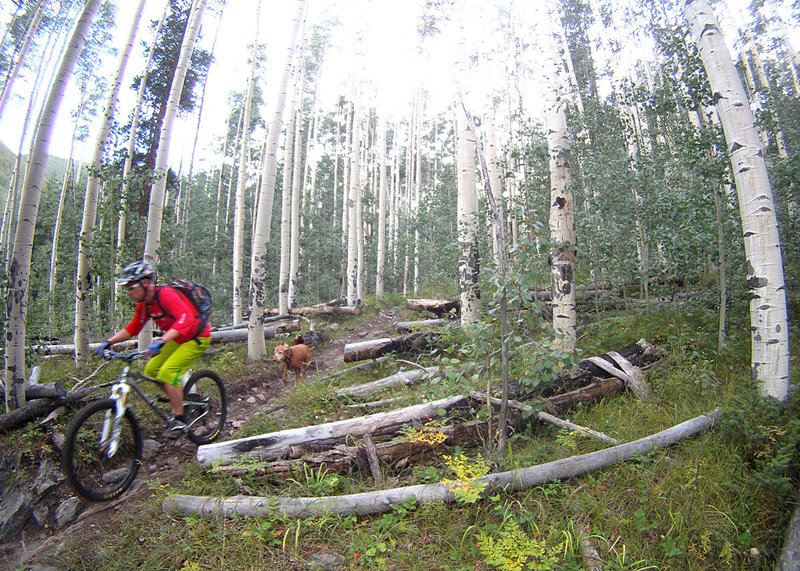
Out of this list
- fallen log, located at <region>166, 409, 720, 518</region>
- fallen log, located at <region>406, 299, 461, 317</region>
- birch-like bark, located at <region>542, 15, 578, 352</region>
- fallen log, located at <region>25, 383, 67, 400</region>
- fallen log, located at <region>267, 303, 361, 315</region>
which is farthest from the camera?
fallen log, located at <region>267, 303, 361, 315</region>

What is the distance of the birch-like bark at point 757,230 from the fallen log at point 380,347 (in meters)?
4.31

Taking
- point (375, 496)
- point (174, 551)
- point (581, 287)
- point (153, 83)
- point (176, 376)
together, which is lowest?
point (174, 551)

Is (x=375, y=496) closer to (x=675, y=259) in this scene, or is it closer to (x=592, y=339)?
(x=592, y=339)

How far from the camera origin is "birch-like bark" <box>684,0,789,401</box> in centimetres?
352

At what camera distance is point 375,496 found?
2.90m

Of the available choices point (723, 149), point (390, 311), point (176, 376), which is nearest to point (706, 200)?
point (723, 149)

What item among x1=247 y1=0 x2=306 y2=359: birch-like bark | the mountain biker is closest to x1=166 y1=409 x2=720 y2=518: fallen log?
the mountain biker

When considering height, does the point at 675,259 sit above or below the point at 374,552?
above

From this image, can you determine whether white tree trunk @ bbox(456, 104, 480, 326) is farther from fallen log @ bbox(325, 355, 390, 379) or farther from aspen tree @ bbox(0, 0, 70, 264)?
aspen tree @ bbox(0, 0, 70, 264)

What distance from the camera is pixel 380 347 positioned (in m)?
6.70

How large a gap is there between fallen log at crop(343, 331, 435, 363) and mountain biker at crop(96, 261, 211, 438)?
10.1 feet

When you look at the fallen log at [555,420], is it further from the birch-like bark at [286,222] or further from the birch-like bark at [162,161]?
the birch-like bark at [286,222]

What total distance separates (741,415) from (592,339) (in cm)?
272

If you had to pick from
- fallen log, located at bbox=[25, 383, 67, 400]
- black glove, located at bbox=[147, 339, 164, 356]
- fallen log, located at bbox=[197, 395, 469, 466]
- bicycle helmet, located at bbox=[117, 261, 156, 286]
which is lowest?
fallen log, located at bbox=[197, 395, 469, 466]
